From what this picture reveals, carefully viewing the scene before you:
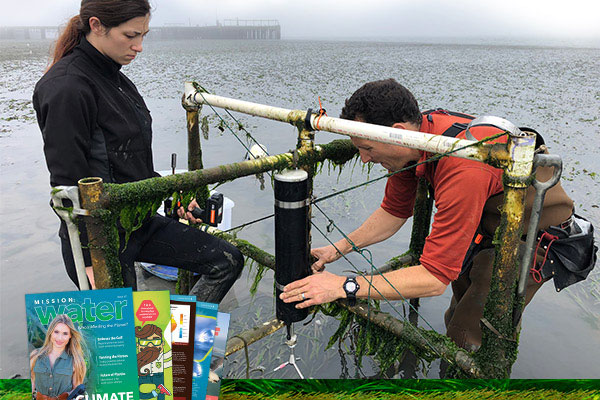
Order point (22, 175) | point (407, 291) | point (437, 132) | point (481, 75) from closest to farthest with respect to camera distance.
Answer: point (407, 291)
point (437, 132)
point (22, 175)
point (481, 75)

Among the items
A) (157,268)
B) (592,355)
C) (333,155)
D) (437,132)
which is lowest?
(592,355)

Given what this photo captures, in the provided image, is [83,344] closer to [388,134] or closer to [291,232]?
[291,232]

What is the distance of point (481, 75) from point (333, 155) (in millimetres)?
24567

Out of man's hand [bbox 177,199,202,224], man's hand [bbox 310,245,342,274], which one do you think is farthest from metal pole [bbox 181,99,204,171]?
man's hand [bbox 310,245,342,274]

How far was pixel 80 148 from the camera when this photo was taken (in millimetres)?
2268

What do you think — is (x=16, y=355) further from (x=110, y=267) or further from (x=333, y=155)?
(x=333, y=155)

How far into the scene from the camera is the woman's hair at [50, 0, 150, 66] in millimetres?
2407

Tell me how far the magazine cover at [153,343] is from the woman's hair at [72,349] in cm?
18

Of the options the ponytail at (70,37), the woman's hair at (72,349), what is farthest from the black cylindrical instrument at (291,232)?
the ponytail at (70,37)

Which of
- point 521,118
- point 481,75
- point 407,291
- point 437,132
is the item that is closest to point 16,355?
point 407,291

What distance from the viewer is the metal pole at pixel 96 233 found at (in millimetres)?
1818

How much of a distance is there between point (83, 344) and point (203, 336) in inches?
15.2

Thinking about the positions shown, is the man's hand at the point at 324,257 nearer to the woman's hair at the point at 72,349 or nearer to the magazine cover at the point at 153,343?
the magazine cover at the point at 153,343

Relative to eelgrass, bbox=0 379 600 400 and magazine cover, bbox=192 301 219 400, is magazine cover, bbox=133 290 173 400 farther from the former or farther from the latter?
eelgrass, bbox=0 379 600 400
